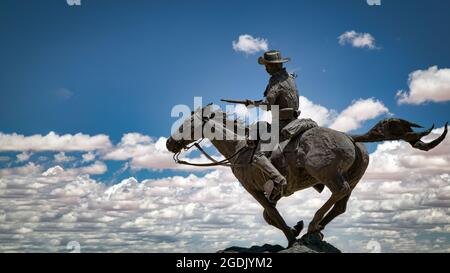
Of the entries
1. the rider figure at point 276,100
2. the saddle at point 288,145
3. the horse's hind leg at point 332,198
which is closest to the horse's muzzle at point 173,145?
the rider figure at point 276,100

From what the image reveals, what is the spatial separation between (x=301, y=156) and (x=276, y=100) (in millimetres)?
1250

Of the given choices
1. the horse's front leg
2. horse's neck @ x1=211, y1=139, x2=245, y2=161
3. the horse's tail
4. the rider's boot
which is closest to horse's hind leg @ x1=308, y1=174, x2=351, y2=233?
the horse's front leg

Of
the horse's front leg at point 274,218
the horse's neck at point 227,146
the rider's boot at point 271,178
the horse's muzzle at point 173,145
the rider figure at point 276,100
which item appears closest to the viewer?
the rider's boot at point 271,178

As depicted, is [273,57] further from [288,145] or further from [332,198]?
[332,198]

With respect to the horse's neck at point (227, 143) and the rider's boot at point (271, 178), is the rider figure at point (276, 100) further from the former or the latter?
the horse's neck at point (227, 143)

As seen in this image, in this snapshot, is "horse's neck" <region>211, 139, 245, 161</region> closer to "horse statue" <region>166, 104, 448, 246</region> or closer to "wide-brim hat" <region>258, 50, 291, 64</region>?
"horse statue" <region>166, 104, 448, 246</region>

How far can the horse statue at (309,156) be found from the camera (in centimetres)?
1018

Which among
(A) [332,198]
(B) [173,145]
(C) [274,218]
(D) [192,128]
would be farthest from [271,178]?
(B) [173,145]

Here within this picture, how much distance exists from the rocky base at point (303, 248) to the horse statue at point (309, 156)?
6.4 inches

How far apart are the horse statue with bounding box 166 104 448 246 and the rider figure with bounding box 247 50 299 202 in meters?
0.28

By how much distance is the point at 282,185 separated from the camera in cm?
1025

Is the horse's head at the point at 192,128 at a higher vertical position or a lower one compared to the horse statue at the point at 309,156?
higher
